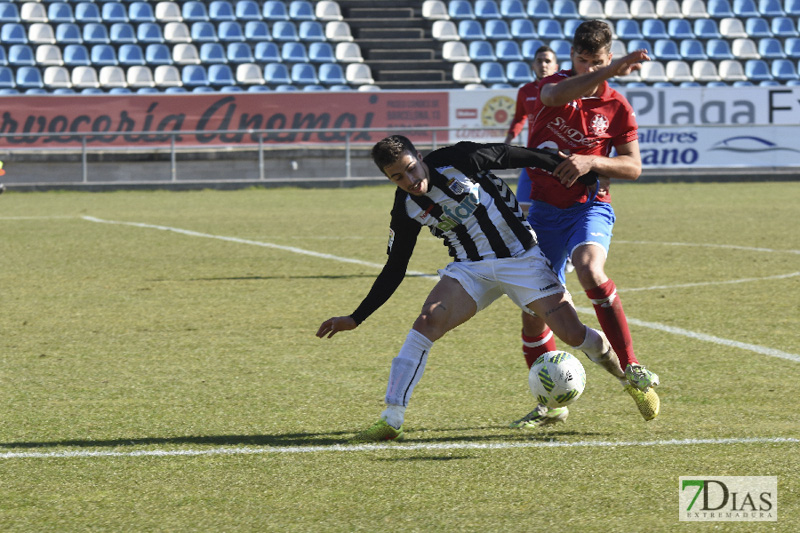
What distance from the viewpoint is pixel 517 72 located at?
2786 cm

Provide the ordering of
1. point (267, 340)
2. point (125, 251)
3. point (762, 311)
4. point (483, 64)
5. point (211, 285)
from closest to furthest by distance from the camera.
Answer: point (267, 340), point (762, 311), point (211, 285), point (125, 251), point (483, 64)

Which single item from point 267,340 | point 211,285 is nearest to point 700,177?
point 211,285

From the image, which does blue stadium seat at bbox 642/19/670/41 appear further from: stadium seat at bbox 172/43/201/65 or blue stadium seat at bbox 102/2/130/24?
blue stadium seat at bbox 102/2/130/24

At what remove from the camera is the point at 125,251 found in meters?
12.7

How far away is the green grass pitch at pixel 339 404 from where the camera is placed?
149 inches

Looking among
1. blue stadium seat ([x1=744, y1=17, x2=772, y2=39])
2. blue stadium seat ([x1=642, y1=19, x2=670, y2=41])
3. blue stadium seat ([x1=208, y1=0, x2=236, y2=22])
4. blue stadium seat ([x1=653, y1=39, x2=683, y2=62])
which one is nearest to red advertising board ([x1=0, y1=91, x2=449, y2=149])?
blue stadium seat ([x1=208, y1=0, x2=236, y2=22])

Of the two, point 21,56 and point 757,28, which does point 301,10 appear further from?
point 757,28

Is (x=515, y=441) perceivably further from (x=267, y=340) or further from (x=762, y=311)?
(x=762, y=311)

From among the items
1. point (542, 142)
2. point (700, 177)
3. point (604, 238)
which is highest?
point (542, 142)

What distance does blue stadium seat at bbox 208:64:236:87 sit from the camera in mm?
26281

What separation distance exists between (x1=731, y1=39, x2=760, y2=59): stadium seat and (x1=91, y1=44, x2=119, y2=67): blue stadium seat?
15852 millimetres

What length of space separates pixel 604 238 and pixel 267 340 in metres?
2.81

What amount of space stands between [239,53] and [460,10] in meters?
6.36

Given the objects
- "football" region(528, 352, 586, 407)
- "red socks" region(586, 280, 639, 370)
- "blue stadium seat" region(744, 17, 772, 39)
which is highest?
"blue stadium seat" region(744, 17, 772, 39)
